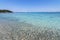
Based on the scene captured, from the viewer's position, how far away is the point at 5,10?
398 ft

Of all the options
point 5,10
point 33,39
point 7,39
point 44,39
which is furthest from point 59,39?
point 5,10

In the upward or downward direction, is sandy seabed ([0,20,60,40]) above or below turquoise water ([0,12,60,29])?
above

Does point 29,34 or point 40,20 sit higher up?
point 29,34

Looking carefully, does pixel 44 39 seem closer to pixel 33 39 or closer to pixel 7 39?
pixel 33 39

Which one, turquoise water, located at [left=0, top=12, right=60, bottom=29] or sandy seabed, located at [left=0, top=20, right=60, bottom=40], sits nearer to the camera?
sandy seabed, located at [left=0, top=20, right=60, bottom=40]

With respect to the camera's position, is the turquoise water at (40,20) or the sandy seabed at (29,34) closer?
the sandy seabed at (29,34)

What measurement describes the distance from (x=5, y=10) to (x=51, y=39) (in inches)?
4716

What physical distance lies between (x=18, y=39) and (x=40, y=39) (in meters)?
1.46

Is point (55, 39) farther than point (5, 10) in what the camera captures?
No

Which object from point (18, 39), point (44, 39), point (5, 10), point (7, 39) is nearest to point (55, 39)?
point (44, 39)

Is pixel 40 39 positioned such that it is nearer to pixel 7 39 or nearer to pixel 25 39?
pixel 25 39

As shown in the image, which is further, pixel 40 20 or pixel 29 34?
pixel 40 20

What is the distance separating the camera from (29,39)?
21.4 ft

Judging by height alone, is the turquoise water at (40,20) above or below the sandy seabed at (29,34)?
below
